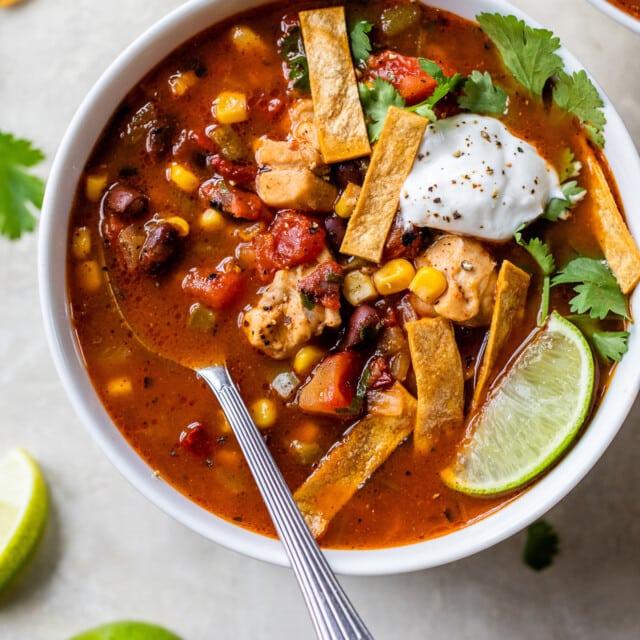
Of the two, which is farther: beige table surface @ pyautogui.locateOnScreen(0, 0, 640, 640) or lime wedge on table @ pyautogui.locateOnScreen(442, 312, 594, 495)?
beige table surface @ pyautogui.locateOnScreen(0, 0, 640, 640)

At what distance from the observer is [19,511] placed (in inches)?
162

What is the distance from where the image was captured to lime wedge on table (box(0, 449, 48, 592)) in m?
4.09

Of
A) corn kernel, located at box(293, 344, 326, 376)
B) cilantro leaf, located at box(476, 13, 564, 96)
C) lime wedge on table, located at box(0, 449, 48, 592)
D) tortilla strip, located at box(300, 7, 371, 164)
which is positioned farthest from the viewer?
lime wedge on table, located at box(0, 449, 48, 592)

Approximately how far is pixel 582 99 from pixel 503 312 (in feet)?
3.07

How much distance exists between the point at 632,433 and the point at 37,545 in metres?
3.03

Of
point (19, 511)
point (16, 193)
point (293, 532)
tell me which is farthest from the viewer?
point (19, 511)

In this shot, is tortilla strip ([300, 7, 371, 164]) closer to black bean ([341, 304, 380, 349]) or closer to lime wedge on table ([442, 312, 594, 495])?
black bean ([341, 304, 380, 349])

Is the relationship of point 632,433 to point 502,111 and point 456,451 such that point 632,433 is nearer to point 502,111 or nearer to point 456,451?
point 456,451

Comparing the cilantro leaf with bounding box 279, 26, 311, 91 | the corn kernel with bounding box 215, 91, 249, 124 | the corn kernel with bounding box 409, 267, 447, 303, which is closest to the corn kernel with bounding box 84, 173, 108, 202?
the corn kernel with bounding box 215, 91, 249, 124

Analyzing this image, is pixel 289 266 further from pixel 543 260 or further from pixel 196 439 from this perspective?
pixel 543 260

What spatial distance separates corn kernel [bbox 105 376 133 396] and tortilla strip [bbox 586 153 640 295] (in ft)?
7.00

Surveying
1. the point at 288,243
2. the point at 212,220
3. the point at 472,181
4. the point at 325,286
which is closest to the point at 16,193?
the point at 212,220

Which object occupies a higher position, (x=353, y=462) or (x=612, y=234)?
(x=612, y=234)

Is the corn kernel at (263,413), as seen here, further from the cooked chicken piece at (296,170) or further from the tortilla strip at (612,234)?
the tortilla strip at (612,234)
